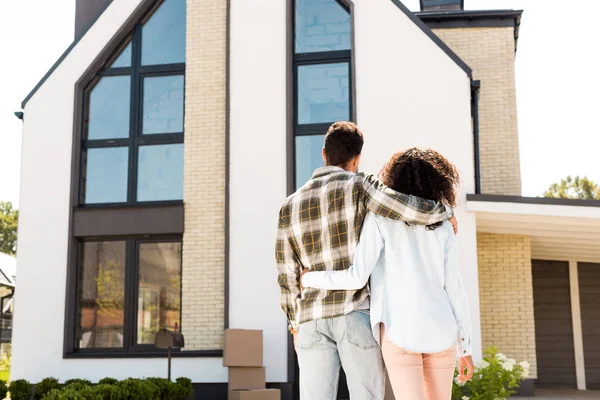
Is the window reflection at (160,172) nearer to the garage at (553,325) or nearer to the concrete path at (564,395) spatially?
the concrete path at (564,395)

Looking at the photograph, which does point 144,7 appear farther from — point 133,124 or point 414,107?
Answer: point 414,107

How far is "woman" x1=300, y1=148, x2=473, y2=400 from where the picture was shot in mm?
3006

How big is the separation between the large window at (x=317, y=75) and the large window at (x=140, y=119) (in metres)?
1.86

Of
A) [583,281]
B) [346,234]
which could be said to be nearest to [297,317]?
[346,234]

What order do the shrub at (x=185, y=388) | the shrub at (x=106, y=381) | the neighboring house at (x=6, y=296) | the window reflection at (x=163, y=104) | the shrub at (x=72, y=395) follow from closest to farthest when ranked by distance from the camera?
the shrub at (x=72, y=395)
the shrub at (x=106, y=381)
the shrub at (x=185, y=388)
the window reflection at (x=163, y=104)
the neighboring house at (x=6, y=296)

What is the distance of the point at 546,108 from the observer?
49.6 metres

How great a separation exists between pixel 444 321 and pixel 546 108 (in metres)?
49.1

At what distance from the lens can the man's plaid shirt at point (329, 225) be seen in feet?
10.0

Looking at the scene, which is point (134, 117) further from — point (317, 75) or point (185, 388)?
point (185, 388)

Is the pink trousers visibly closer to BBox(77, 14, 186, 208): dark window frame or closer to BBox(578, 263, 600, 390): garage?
BBox(77, 14, 186, 208): dark window frame

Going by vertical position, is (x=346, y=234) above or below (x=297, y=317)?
above

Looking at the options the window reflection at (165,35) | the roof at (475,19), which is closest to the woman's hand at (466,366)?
the window reflection at (165,35)

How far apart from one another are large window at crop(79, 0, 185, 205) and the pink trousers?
32.0 feet

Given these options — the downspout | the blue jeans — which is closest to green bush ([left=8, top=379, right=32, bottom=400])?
the downspout
